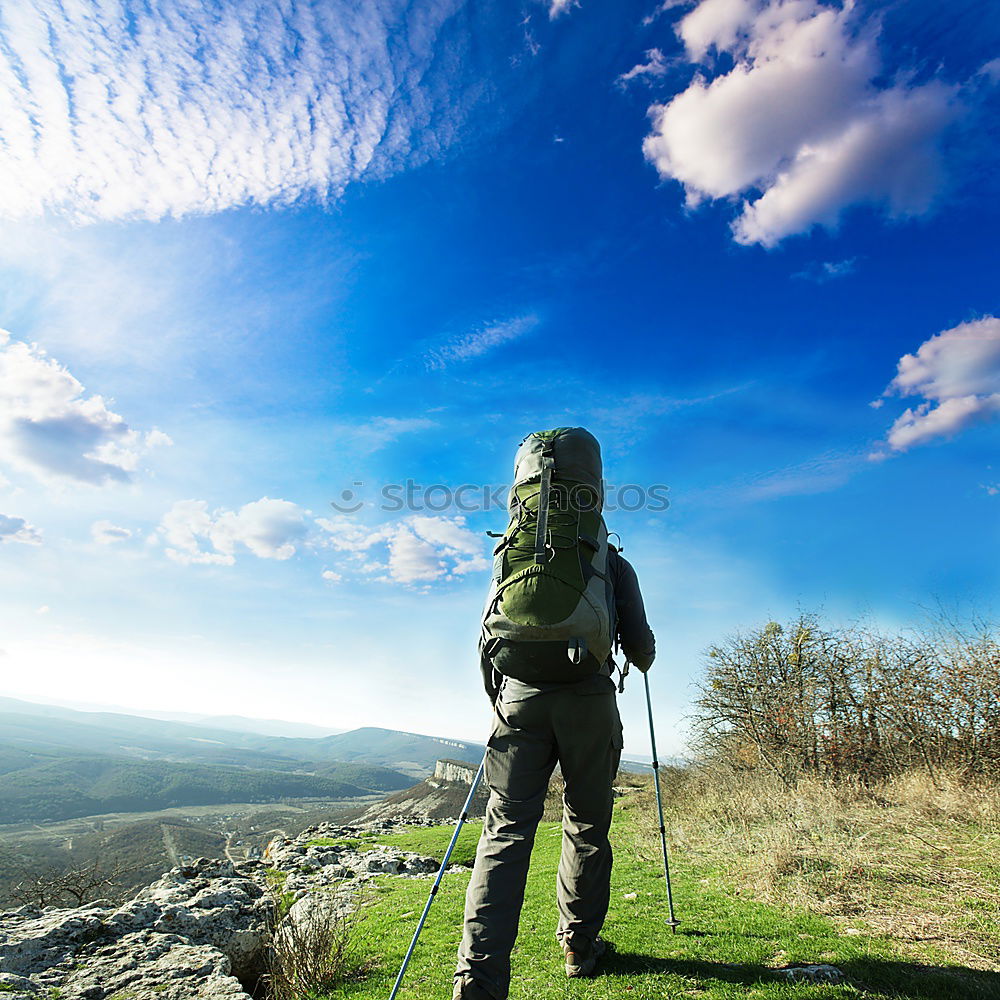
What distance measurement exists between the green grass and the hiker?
45 centimetres

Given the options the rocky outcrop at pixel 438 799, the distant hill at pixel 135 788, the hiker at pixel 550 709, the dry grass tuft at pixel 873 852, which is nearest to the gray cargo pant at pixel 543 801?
the hiker at pixel 550 709

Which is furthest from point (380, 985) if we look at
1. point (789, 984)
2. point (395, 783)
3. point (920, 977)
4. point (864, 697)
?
point (395, 783)

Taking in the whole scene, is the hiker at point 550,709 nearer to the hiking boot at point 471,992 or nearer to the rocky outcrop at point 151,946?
the hiking boot at point 471,992

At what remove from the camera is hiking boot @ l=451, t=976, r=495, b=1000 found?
3350 mm

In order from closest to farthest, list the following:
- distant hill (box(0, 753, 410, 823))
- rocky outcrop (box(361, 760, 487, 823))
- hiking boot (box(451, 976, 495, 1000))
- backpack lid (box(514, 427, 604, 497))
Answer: hiking boot (box(451, 976, 495, 1000)) < backpack lid (box(514, 427, 604, 497)) < rocky outcrop (box(361, 760, 487, 823)) < distant hill (box(0, 753, 410, 823))

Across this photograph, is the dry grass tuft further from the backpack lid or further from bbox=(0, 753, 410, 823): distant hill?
bbox=(0, 753, 410, 823): distant hill

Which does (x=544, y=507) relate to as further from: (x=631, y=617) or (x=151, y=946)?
(x=151, y=946)

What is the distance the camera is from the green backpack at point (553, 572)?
377 centimetres

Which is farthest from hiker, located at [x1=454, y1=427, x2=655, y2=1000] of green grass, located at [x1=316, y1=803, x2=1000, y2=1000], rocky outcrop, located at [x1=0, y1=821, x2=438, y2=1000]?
rocky outcrop, located at [x1=0, y1=821, x2=438, y2=1000]

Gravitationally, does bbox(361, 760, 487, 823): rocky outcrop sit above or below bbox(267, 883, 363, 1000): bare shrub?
below

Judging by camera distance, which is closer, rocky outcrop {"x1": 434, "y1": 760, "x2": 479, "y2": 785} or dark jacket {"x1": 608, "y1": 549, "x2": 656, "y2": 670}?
dark jacket {"x1": 608, "y1": 549, "x2": 656, "y2": 670}

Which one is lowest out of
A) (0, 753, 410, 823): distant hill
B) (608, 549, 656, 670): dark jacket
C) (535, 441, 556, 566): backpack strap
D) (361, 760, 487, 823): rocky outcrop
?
(0, 753, 410, 823): distant hill

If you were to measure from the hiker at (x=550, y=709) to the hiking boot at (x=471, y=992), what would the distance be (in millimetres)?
39

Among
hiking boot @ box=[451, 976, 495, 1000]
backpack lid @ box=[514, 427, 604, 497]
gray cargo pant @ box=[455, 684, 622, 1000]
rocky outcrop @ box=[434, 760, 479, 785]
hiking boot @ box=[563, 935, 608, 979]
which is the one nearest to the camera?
hiking boot @ box=[451, 976, 495, 1000]
